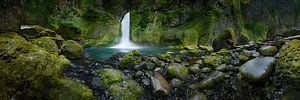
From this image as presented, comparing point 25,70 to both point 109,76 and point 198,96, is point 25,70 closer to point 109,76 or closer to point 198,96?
point 109,76

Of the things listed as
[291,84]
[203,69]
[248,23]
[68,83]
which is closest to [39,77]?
[68,83]

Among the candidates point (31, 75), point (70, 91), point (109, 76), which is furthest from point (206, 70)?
point (31, 75)

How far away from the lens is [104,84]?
18.5 feet

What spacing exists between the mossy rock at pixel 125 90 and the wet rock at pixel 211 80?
127 centimetres

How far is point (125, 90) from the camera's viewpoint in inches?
217

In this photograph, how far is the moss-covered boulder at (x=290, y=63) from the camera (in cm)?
474

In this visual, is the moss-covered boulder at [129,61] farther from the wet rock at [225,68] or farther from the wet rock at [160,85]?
the wet rock at [225,68]

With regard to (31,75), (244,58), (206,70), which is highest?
(244,58)

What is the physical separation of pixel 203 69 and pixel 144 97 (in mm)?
1599

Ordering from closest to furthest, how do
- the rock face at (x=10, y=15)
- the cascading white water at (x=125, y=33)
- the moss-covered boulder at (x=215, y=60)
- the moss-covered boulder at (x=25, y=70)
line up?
1. the moss-covered boulder at (x=25, y=70)
2. the rock face at (x=10, y=15)
3. the moss-covered boulder at (x=215, y=60)
4. the cascading white water at (x=125, y=33)

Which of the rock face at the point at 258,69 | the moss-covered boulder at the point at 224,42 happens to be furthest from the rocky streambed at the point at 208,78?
the moss-covered boulder at the point at 224,42

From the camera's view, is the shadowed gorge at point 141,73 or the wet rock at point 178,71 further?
the wet rock at point 178,71

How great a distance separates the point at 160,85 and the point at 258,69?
193 centimetres

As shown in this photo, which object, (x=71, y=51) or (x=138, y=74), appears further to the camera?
(x=71, y=51)
